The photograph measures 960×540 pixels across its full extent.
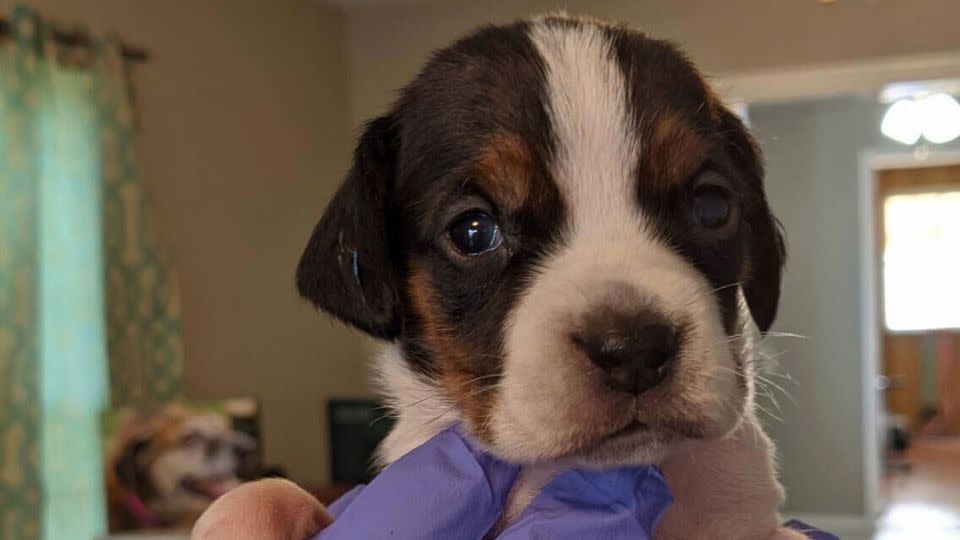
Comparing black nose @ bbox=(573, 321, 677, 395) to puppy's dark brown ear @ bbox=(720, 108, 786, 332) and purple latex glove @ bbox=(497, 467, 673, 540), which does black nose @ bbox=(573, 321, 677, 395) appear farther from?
puppy's dark brown ear @ bbox=(720, 108, 786, 332)

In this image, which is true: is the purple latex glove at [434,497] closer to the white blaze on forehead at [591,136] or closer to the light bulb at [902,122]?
the white blaze on forehead at [591,136]

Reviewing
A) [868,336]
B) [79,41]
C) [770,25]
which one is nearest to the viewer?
[79,41]

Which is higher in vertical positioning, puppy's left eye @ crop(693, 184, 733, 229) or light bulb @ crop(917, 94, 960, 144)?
light bulb @ crop(917, 94, 960, 144)

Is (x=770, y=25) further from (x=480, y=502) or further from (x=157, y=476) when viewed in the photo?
(x=480, y=502)

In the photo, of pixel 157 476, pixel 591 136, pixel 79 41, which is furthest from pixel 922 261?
pixel 591 136

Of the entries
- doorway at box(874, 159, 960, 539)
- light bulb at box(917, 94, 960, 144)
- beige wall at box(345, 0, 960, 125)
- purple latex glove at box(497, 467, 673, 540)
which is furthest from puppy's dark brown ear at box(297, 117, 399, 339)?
doorway at box(874, 159, 960, 539)
